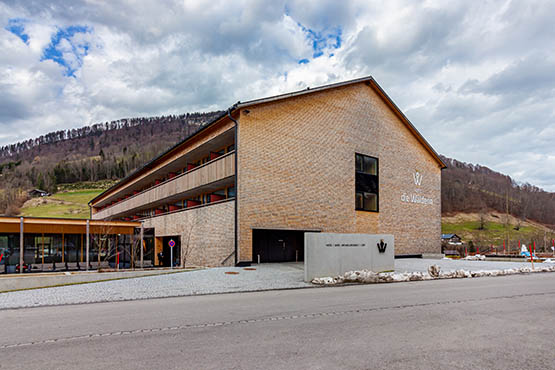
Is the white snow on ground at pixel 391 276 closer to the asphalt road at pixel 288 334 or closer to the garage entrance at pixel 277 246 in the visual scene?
the asphalt road at pixel 288 334

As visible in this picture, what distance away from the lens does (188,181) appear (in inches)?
1080

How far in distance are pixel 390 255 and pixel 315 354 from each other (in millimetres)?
15115

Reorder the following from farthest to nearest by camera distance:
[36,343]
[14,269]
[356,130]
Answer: [356,130] < [14,269] < [36,343]

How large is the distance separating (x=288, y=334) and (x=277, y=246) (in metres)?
19.1

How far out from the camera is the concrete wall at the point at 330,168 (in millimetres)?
21641

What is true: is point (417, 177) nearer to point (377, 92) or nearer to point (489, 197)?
point (377, 92)

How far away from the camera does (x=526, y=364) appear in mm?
5117

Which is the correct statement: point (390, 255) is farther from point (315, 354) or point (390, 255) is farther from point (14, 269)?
point (14, 269)

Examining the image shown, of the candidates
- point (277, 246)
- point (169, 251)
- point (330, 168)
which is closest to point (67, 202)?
point (169, 251)

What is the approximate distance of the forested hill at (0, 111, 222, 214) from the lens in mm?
120375

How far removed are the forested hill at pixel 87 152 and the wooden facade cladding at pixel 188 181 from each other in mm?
75387

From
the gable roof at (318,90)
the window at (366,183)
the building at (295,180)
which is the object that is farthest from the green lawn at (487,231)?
the window at (366,183)

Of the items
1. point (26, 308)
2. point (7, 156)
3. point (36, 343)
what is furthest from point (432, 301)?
point (7, 156)

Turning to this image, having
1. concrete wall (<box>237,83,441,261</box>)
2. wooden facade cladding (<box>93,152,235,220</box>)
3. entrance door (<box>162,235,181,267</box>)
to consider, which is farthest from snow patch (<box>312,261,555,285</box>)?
entrance door (<box>162,235,181,267</box>)
